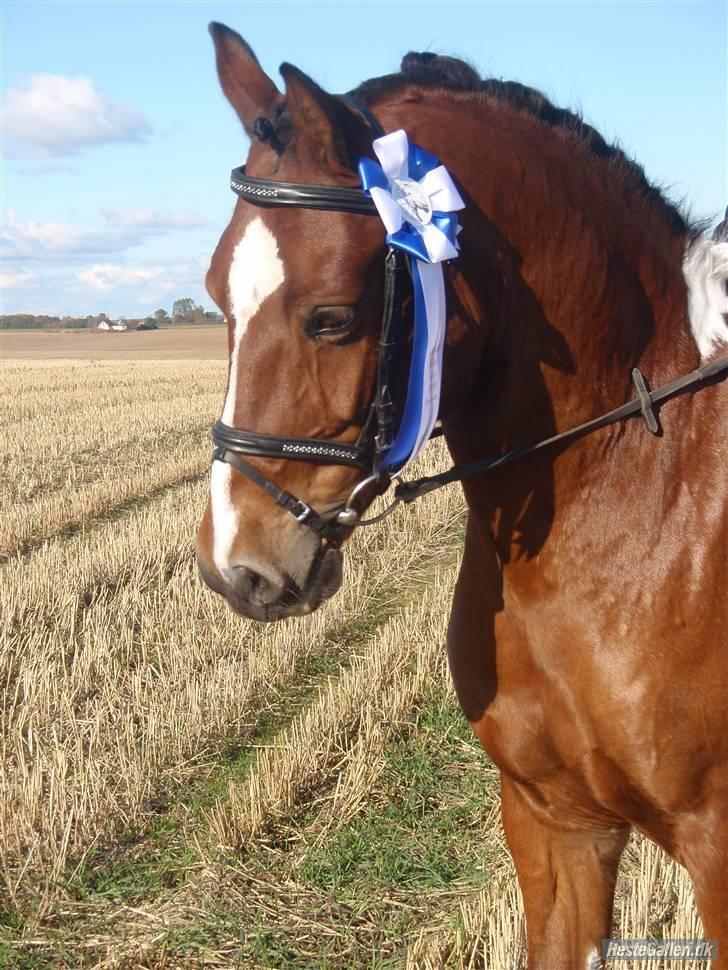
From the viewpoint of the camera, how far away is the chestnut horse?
2.06 meters

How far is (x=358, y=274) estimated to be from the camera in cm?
205

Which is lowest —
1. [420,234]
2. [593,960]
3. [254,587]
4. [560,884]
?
[593,960]

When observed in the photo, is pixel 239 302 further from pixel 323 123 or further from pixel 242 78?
pixel 242 78

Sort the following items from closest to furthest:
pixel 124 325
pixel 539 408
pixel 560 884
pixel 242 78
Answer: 1. pixel 242 78
2. pixel 539 408
3. pixel 560 884
4. pixel 124 325

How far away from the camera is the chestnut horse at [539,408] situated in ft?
6.77

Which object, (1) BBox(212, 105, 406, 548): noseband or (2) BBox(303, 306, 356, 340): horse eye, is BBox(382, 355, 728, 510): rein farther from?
(2) BBox(303, 306, 356, 340): horse eye

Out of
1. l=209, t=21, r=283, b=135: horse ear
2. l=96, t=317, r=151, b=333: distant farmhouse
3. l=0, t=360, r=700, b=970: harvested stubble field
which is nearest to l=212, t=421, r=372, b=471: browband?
l=209, t=21, r=283, b=135: horse ear

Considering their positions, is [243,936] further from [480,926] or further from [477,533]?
[477,533]

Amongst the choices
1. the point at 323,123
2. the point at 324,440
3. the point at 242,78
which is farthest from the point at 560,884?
the point at 242,78

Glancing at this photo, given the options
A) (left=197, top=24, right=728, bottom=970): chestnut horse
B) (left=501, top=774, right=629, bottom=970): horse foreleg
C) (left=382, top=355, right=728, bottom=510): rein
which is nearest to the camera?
(left=197, top=24, right=728, bottom=970): chestnut horse

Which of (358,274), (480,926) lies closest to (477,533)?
(358,274)

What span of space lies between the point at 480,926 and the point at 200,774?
1.93 meters

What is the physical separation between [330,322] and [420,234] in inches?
11.0

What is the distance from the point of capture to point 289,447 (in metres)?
2.06
